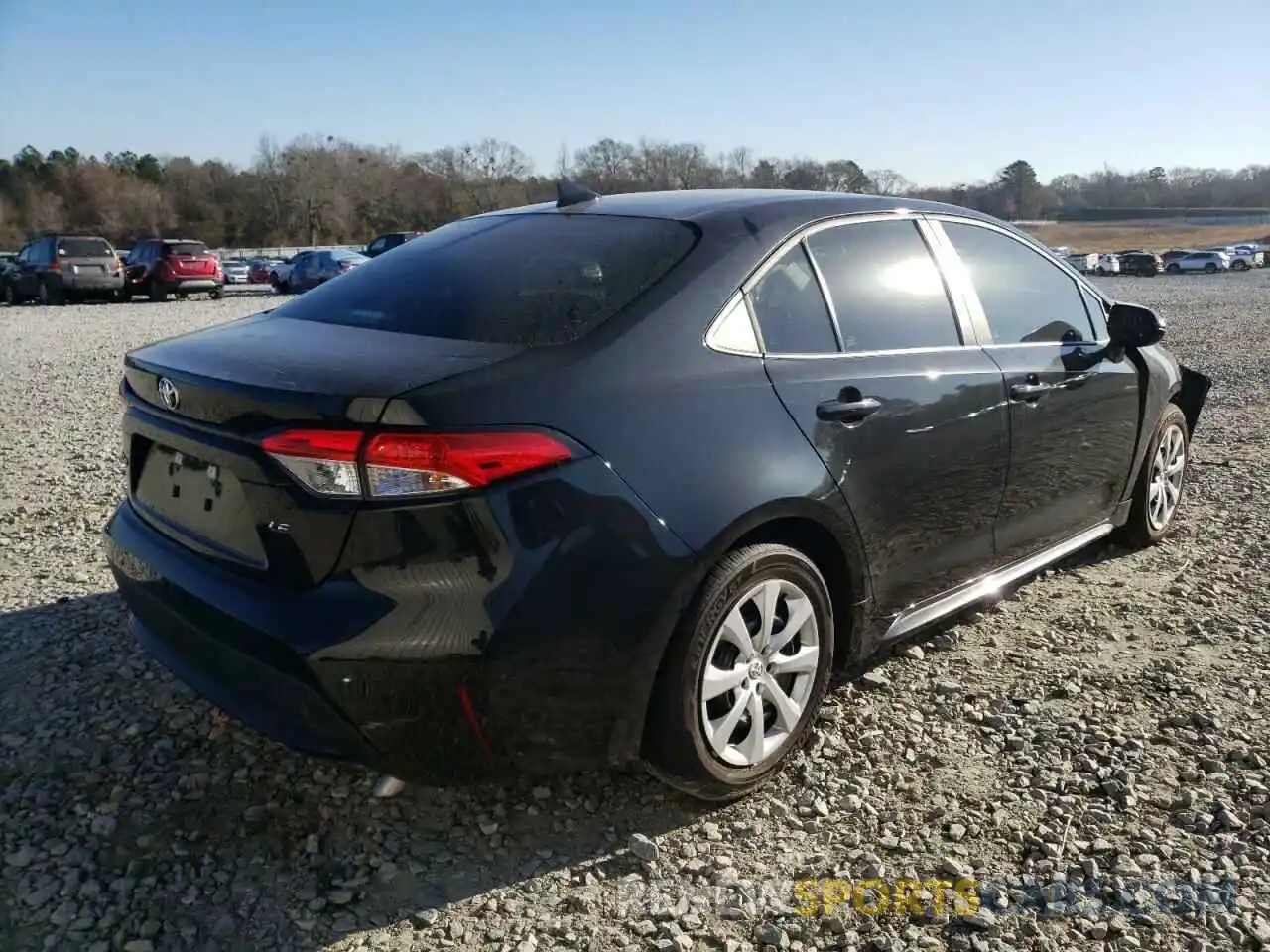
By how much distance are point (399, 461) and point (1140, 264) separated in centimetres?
6198

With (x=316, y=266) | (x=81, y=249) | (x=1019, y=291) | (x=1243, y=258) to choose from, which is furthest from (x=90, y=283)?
(x=1243, y=258)

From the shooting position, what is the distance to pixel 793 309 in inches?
114

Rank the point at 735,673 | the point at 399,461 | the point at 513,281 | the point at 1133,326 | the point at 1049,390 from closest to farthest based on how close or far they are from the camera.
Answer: the point at 399,461
the point at 735,673
the point at 513,281
the point at 1049,390
the point at 1133,326

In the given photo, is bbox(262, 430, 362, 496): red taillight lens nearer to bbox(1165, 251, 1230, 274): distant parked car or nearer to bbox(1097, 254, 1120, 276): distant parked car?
bbox(1097, 254, 1120, 276): distant parked car

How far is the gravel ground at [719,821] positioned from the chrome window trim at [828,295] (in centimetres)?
116

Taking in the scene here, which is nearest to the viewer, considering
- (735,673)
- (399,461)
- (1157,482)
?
(399,461)

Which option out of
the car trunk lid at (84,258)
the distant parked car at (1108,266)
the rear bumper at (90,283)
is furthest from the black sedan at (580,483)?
the distant parked car at (1108,266)

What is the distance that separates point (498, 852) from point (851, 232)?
2.16 m

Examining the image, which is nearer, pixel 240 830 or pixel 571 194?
pixel 240 830

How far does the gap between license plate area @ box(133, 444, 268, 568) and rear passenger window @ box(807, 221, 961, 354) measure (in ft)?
5.76

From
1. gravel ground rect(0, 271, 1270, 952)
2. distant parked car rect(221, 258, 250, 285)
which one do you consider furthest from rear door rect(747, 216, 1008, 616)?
distant parked car rect(221, 258, 250, 285)

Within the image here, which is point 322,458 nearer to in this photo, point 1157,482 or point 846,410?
point 846,410

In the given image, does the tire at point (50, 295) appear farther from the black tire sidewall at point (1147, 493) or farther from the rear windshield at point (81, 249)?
the black tire sidewall at point (1147, 493)

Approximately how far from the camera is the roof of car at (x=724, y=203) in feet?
9.94
